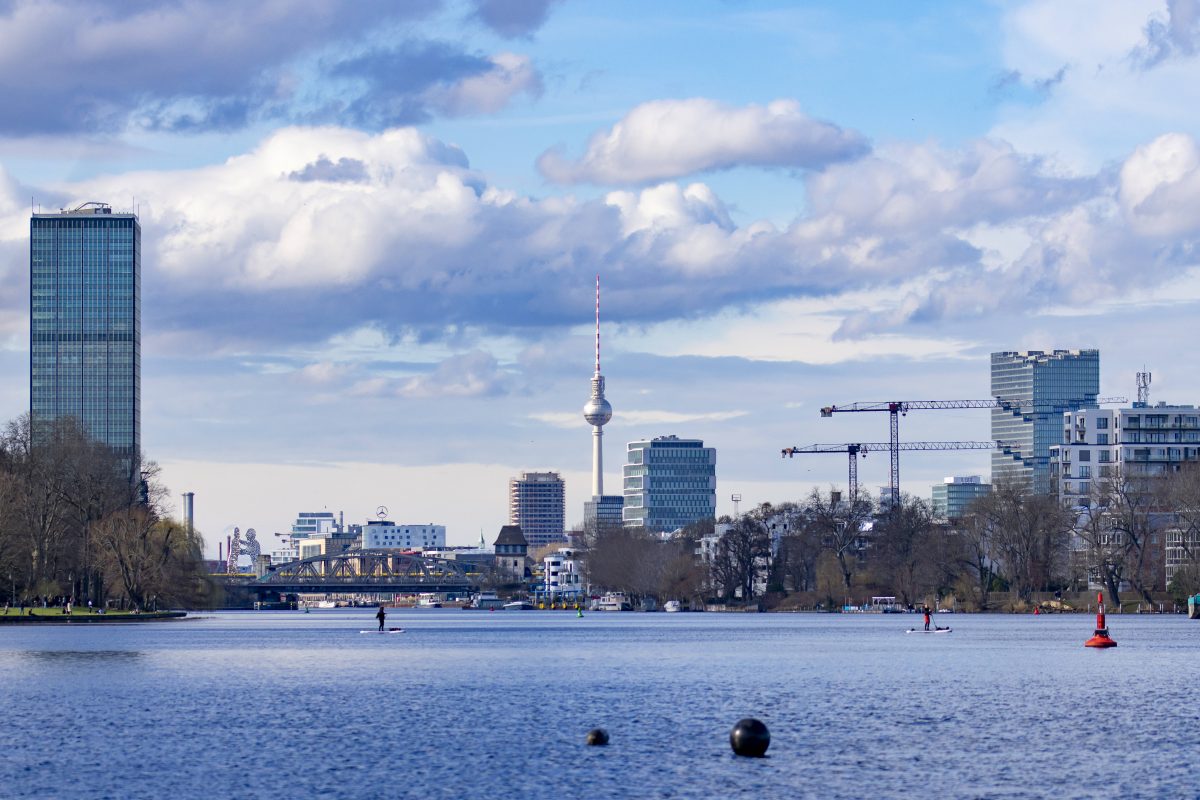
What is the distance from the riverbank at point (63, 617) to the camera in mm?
159875

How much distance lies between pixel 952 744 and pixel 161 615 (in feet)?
445

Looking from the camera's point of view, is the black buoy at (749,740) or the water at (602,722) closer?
the water at (602,722)

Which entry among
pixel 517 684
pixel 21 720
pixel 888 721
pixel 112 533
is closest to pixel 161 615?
pixel 112 533

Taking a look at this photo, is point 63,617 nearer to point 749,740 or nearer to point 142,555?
point 142,555

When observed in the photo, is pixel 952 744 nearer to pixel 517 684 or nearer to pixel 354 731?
pixel 354 731

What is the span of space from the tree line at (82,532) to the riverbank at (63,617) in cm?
159

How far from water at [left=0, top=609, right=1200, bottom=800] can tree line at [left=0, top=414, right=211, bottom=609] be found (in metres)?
42.7

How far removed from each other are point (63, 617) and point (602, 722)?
4248 inches

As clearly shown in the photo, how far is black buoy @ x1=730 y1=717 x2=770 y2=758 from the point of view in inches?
2063

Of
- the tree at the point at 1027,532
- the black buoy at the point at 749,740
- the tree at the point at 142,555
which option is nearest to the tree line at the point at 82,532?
the tree at the point at 142,555

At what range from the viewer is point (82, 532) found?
167750 millimetres

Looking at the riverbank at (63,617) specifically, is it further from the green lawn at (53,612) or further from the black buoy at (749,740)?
the black buoy at (749,740)

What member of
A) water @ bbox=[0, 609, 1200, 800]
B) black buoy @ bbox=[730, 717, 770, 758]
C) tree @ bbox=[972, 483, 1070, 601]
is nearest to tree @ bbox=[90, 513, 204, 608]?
water @ bbox=[0, 609, 1200, 800]

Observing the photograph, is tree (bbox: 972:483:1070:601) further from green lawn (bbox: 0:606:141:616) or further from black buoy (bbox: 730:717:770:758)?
black buoy (bbox: 730:717:770:758)
